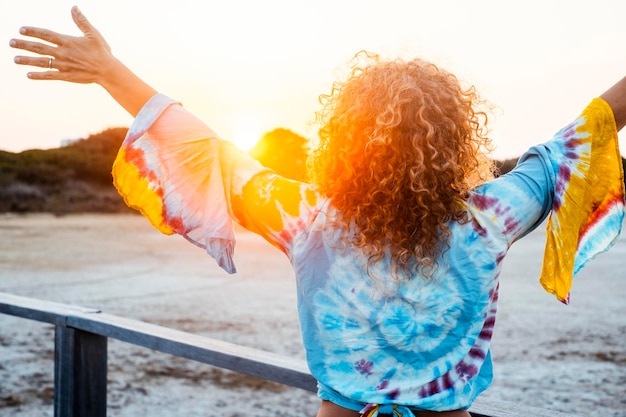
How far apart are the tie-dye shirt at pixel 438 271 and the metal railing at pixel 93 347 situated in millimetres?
727

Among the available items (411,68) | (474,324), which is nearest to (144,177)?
(411,68)

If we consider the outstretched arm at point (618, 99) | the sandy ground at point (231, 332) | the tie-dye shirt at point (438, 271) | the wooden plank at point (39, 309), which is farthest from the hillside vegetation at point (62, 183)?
the outstretched arm at point (618, 99)

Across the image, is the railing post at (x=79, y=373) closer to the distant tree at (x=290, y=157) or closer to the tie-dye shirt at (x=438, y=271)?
the distant tree at (x=290, y=157)

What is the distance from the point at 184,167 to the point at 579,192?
74 centimetres

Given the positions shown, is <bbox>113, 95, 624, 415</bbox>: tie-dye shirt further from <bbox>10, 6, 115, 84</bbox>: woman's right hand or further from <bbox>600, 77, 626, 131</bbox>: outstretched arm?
<bbox>10, 6, 115, 84</bbox>: woman's right hand

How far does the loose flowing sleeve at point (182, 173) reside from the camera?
52.1 inches

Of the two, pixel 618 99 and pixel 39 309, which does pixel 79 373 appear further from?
pixel 618 99

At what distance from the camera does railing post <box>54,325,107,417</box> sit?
247 cm

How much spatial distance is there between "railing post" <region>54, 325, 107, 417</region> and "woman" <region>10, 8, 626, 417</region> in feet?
4.75

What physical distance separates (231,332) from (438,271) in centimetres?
859

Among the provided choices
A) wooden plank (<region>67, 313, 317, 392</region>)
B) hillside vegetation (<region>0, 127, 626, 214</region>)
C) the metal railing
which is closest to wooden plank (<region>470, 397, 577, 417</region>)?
wooden plank (<region>67, 313, 317, 392</region>)

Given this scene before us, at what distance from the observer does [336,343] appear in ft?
3.87

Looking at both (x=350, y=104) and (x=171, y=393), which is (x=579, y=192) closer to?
(x=350, y=104)

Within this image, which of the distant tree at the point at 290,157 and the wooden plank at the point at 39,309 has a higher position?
the distant tree at the point at 290,157
